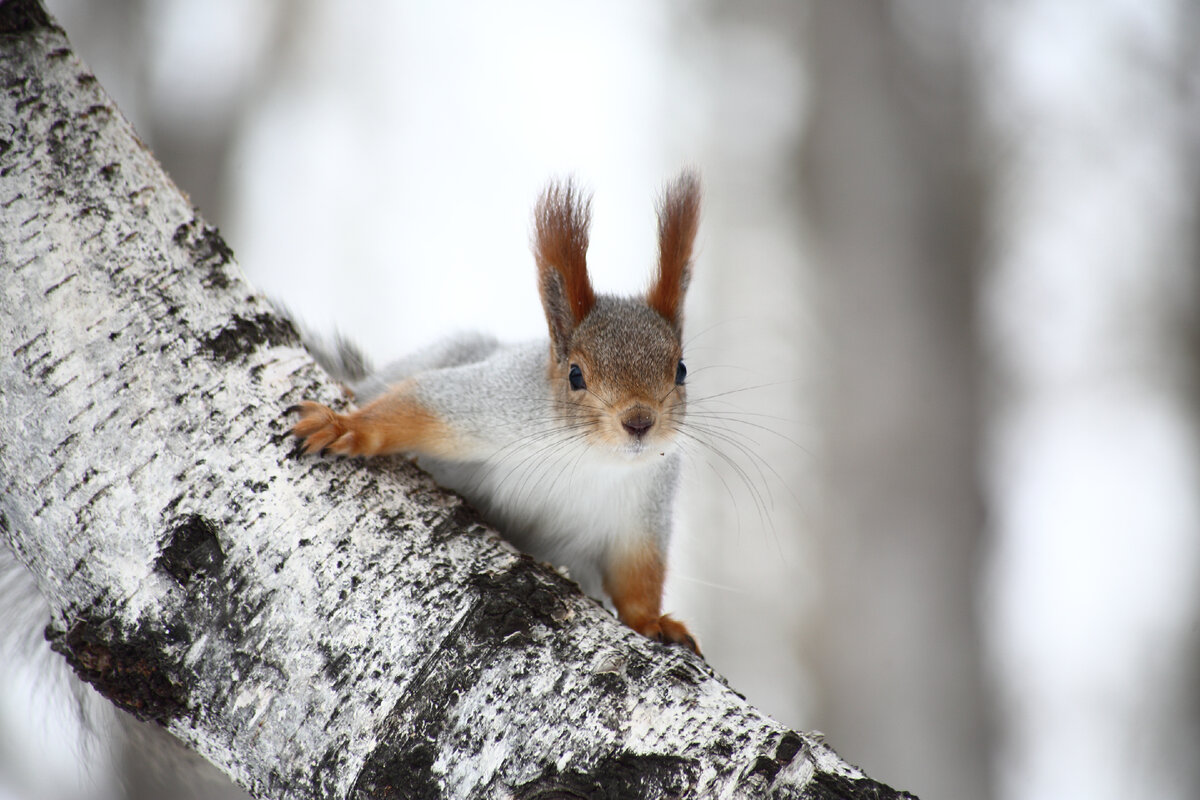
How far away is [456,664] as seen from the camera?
81cm

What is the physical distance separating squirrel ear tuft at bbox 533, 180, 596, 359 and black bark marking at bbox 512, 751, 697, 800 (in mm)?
838

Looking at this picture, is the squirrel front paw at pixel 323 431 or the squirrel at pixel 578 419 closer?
the squirrel front paw at pixel 323 431

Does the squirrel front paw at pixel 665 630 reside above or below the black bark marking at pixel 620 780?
above

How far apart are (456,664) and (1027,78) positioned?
2386 millimetres

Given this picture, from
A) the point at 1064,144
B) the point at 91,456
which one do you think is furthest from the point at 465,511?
the point at 1064,144

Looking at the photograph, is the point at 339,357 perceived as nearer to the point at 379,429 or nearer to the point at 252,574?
the point at 379,429

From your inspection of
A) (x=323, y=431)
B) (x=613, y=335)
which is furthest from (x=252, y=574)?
(x=613, y=335)

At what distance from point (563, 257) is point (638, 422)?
0.32m

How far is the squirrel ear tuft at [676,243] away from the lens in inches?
54.2

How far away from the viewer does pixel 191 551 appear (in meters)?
0.84

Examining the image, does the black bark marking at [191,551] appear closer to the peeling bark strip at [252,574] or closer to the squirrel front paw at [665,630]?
Result: the peeling bark strip at [252,574]

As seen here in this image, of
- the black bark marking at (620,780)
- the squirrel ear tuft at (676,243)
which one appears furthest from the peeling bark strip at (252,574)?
the squirrel ear tuft at (676,243)

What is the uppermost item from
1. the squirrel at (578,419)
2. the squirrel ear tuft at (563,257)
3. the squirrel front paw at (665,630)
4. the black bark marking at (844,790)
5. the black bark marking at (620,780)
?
the squirrel ear tuft at (563,257)

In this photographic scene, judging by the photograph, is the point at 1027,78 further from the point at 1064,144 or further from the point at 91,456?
the point at 91,456
